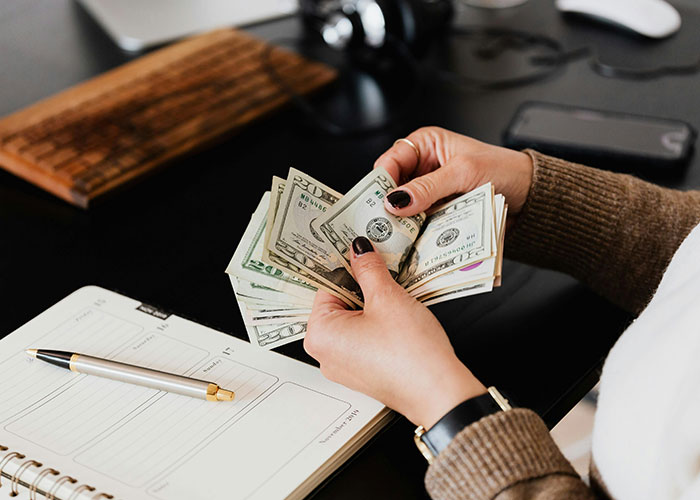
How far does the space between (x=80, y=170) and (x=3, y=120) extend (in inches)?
8.7

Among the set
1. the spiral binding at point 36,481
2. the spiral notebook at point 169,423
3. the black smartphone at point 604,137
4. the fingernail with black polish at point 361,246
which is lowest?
the spiral binding at point 36,481

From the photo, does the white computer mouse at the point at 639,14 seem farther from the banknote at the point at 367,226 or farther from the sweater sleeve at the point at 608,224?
the banknote at the point at 367,226

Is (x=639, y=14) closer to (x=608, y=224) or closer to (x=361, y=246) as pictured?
(x=608, y=224)

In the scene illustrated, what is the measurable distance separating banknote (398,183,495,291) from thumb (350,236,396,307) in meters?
0.05

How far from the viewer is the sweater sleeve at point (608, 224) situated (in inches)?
32.5

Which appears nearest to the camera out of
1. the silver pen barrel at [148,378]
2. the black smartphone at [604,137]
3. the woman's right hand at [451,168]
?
the silver pen barrel at [148,378]

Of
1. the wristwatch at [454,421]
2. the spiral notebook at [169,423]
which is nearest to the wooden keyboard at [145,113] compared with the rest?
the spiral notebook at [169,423]

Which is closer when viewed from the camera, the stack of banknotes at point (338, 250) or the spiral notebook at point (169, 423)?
the spiral notebook at point (169, 423)

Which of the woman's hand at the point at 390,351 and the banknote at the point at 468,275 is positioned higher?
the banknote at the point at 468,275

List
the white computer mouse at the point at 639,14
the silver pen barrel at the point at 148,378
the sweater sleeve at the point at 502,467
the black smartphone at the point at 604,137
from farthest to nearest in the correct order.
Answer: the white computer mouse at the point at 639,14 < the black smartphone at the point at 604,137 < the silver pen barrel at the point at 148,378 < the sweater sleeve at the point at 502,467

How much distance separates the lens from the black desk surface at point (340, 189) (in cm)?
75

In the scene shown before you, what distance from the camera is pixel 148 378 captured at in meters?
0.69

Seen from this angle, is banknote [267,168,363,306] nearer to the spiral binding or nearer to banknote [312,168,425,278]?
banknote [312,168,425,278]

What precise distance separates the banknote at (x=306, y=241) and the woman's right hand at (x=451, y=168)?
9cm
